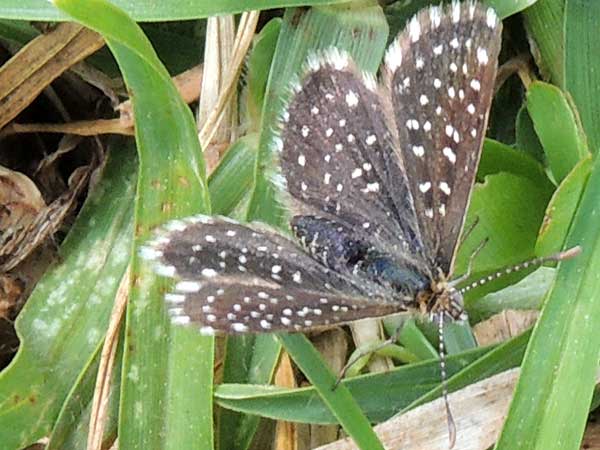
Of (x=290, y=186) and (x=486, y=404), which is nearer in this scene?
(x=486, y=404)

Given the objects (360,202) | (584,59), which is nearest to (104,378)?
(360,202)

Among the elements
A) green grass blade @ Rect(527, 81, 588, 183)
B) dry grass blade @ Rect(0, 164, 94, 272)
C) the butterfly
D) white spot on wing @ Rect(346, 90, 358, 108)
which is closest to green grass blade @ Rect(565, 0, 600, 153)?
green grass blade @ Rect(527, 81, 588, 183)

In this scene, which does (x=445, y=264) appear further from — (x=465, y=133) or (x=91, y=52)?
(x=91, y=52)

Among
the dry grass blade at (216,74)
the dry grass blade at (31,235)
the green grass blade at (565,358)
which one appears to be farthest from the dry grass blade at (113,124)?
the green grass blade at (565,358)

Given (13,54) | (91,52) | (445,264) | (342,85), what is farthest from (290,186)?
(13,54)

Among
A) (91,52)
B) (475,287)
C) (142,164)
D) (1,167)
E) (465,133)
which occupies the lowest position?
(475,287)

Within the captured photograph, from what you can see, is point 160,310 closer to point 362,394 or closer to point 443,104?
point 362,394

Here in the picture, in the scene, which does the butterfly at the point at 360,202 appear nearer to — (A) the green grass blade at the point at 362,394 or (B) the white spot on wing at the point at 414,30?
(B) the white spot on wing at the point at 414,30

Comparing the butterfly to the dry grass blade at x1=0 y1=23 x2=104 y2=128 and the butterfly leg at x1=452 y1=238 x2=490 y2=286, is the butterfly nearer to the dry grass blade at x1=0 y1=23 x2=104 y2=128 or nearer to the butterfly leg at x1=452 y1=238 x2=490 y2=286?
the butterfly leg at x1=452 y1=238 x2=490 y2=286
